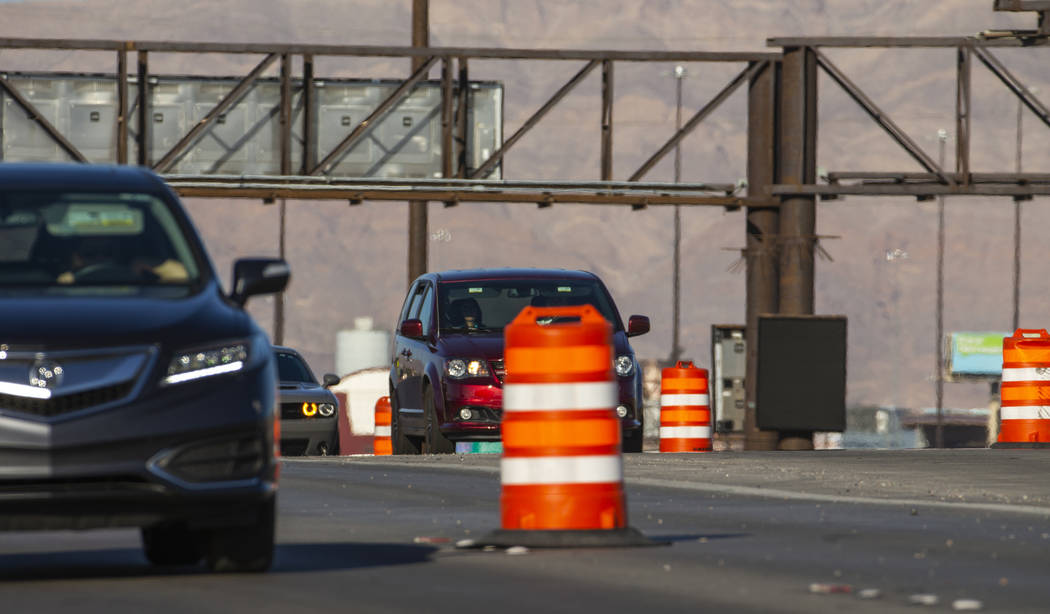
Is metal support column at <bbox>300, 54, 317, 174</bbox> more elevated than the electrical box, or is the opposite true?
metal support column at <bbox>300, 54, 317, 174</bbox>

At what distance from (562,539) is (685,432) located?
47.9 feet

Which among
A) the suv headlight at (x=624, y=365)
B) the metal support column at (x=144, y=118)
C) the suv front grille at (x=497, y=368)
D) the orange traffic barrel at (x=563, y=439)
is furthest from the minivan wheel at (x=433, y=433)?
the metal support column at (x=144, y=118)

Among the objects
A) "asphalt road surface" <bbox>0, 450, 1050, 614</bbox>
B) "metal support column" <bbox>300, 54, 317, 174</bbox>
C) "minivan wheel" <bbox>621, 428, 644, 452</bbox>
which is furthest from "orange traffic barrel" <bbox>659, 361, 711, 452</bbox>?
"metal support column" <bbox>300, 54, 317, 174</bbox>

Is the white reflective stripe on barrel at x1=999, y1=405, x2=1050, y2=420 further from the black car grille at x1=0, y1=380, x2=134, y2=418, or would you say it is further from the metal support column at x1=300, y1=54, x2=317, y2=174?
the metal support column at x1=300, y1=54, x2=317, y2=174

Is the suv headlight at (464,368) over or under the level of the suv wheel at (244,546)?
over

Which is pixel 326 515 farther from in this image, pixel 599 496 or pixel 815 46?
pixel 815 46

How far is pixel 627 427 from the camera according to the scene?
22031 millimetres

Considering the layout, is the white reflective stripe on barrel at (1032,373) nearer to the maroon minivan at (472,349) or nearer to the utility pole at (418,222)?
the maroon minivan at (472,349)

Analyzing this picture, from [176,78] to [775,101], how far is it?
9.99 metres

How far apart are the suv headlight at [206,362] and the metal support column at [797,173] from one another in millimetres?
29161

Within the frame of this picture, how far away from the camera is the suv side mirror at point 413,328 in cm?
2256

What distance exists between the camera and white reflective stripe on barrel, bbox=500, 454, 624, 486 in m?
10.8

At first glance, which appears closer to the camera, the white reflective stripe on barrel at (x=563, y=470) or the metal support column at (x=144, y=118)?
the white reflective stripe on barrel at (x=563, y=470)

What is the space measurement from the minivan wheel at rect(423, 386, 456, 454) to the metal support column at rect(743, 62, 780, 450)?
52.4 feet
